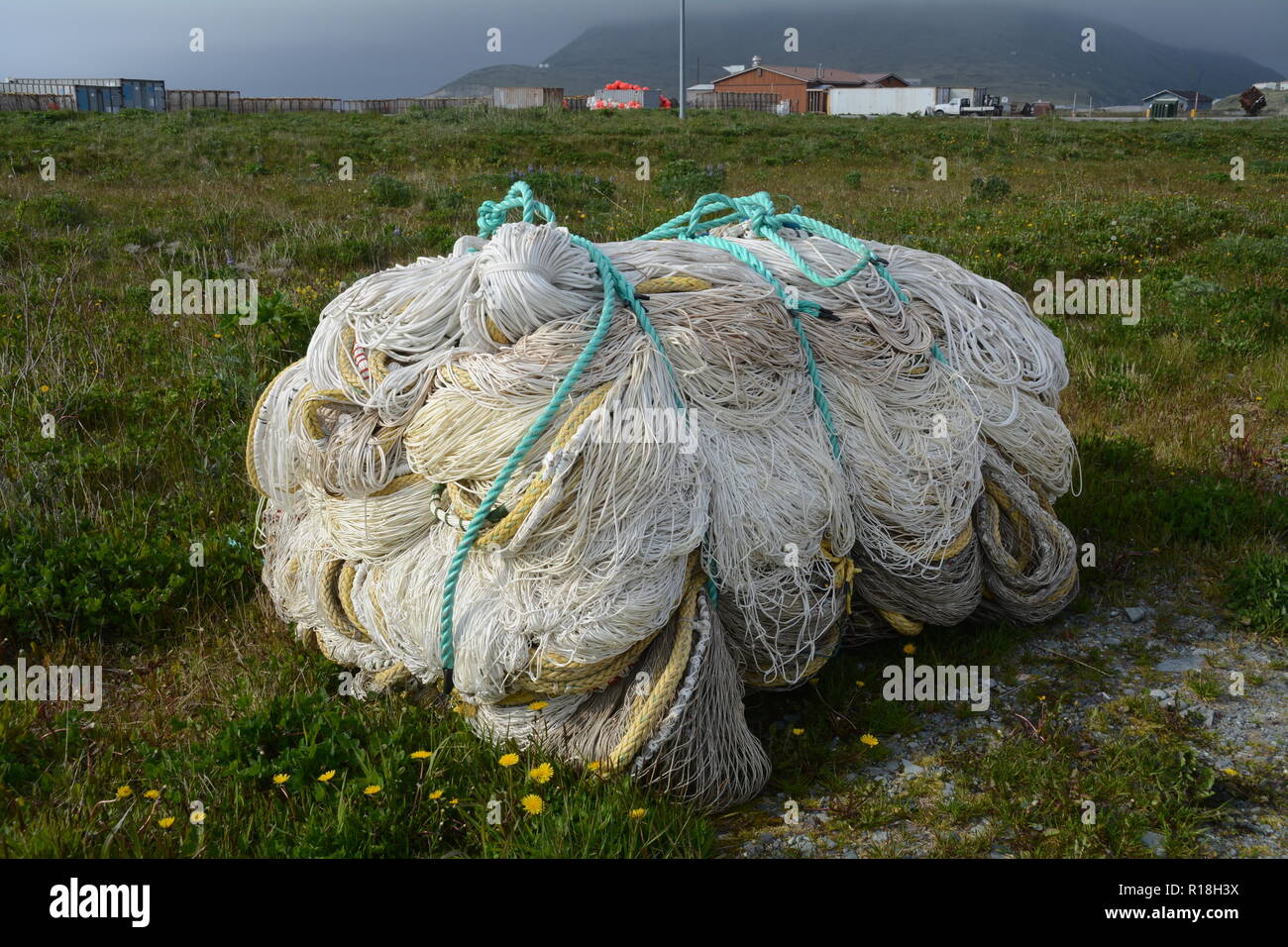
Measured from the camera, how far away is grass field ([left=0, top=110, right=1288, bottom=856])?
3068 mm

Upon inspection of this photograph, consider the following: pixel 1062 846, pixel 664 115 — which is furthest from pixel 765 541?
pixel 664 115

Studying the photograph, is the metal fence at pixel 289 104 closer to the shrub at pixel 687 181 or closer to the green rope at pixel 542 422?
the shrub at pixel 687 181

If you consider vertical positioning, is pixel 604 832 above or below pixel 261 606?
below

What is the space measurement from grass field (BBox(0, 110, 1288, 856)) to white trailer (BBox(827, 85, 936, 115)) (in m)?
70.8

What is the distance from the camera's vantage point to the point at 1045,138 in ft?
82.8

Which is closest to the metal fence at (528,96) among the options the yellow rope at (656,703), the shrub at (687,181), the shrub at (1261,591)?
the shrub at (687,181)

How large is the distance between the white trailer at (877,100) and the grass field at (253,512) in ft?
232

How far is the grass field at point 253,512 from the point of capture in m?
3.07

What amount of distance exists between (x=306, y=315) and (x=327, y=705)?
3.81 m

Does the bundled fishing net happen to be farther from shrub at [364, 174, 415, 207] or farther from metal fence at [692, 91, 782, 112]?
metal fence at [692, 91, 782, 112]

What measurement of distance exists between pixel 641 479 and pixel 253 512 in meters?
2.90

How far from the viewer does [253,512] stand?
5098 mm
